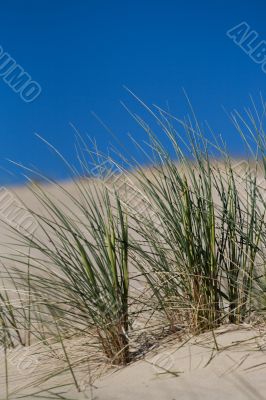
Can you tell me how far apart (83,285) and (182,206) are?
0.54 meters

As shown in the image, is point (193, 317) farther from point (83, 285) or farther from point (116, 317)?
point (83, 285)

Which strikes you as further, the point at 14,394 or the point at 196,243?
the point at 196,243

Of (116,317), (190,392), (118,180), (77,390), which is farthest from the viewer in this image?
(118,180)

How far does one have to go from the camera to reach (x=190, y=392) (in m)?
1.85

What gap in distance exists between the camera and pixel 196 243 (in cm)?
236

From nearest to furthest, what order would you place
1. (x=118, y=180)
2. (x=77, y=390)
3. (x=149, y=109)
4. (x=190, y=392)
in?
(x=190, y=392) < (x=77, y=390) < (x=149, y=109) < (x=118, y=180)

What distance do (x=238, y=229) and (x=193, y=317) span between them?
432 mm

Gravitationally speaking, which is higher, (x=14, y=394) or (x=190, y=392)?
(x=190, y=392)

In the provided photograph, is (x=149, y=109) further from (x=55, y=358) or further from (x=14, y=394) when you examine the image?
(x=14, y=394)

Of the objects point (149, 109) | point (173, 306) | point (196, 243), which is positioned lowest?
point (173, 306)

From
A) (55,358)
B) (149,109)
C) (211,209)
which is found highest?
(149,109)

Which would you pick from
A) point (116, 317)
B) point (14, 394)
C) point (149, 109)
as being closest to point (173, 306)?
point (116, 317)

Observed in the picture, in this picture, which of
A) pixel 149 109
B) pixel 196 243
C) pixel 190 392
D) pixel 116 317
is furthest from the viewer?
pixel 149 109

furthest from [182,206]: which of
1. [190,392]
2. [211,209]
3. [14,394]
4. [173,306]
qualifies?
[14,394]
